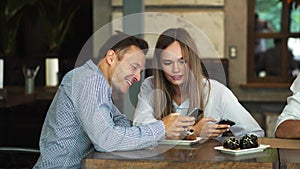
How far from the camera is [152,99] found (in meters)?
2.99

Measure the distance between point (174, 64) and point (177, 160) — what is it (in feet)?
1.86

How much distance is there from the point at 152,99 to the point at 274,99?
3022 millimetres

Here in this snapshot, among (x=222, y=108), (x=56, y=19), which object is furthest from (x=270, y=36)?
(x=222, y=108)

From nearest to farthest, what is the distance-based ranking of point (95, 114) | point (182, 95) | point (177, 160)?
point (177, 160), point (95, 114), point (182, 95)

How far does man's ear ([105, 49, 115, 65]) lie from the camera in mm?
2447

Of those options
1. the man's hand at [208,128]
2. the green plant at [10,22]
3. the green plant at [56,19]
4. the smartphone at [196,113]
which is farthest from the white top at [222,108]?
the green plant at [10,22]

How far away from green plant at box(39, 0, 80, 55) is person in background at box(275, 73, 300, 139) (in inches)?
164

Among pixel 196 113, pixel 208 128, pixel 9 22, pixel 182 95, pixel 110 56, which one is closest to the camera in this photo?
pixel 110 56

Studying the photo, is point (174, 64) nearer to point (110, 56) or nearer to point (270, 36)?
point (110, 56)

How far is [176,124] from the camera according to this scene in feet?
8.17

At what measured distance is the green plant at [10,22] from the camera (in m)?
6.79

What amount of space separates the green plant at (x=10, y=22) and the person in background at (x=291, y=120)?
4.36 metres

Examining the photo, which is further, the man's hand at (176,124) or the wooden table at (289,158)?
the man's hand at (176,124)

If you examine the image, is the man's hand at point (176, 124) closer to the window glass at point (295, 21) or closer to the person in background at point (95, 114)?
the person in background at point (95, 114)
